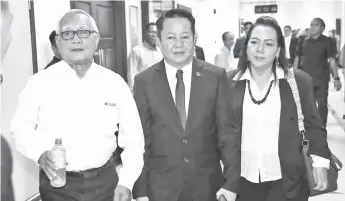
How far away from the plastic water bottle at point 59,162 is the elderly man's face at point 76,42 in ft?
1.33

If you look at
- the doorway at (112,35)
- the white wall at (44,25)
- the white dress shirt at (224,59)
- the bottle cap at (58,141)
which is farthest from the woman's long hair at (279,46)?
the white dress shirt at (224,59)

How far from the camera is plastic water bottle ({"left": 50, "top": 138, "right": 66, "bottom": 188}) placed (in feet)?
5.92

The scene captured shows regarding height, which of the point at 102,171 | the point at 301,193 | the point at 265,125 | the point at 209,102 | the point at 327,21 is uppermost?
the point at 327,21

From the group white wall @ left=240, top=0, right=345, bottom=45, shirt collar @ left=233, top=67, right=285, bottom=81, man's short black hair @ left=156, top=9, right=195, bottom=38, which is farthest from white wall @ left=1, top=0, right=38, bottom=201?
white wall @ left=240, top=0, right=345, bottom=45

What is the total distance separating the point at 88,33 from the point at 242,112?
859 millimetres

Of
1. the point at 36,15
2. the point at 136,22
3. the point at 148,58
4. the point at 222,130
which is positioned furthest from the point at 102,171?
the point at 136,22

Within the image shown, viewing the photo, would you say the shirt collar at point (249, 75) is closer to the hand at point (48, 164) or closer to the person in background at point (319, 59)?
the hand at point (48, 164)

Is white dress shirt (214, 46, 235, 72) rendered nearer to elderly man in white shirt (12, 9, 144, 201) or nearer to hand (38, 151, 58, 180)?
elderly man in white shirt (12, 9, 144, 201)

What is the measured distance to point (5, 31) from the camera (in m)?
2.99

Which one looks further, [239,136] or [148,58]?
[148,58]

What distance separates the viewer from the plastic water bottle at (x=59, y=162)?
1.81 meters

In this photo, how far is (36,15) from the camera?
367 centimetres

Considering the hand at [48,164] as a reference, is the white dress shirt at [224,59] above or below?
above

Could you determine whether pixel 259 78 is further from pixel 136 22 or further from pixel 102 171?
pixel 136 22
